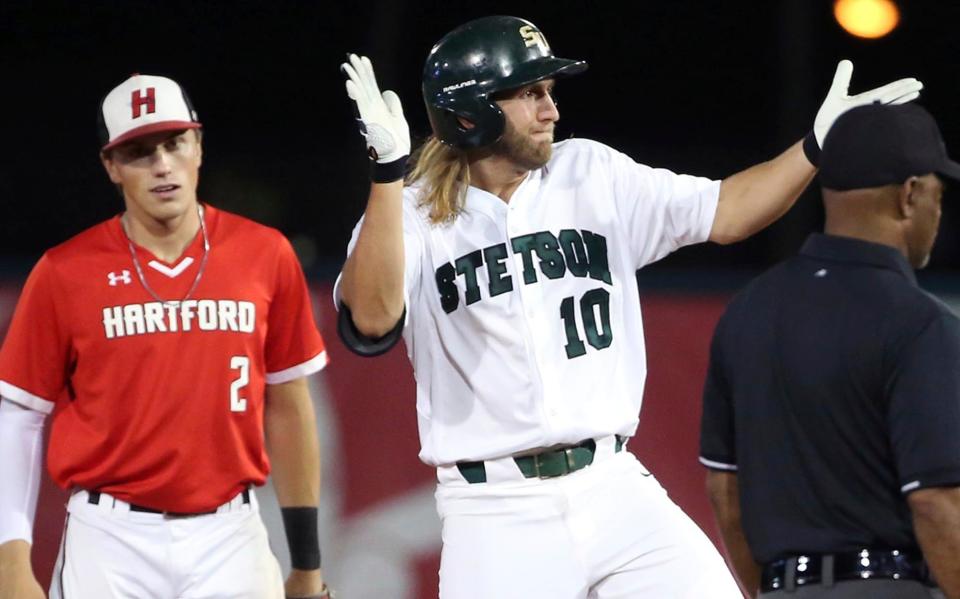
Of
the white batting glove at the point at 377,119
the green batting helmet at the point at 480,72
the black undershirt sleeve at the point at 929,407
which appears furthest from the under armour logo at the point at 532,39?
the black undershirt sleeve at the point at 929,407

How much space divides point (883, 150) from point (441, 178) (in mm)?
1440

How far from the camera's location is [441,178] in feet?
14.6

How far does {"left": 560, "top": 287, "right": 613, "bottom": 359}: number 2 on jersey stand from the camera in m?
4.24

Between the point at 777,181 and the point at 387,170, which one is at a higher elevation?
the point at 387,170

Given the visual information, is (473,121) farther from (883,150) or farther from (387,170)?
(883,150)

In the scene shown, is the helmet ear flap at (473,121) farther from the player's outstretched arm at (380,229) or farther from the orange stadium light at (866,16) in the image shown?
the orange stadium light at (866,16)

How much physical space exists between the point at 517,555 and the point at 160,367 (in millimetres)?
1153

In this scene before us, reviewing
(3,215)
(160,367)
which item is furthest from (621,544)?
(3,215)

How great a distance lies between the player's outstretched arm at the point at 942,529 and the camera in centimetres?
311

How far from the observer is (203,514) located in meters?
4.62

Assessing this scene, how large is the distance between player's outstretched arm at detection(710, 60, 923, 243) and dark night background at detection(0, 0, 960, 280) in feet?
17.1

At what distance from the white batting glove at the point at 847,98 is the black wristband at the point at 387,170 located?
41.0 inches

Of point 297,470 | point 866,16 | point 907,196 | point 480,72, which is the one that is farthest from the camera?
point 866,16

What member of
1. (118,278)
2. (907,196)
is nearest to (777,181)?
(907,196)
